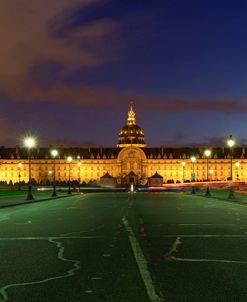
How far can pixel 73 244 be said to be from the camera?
554 inches

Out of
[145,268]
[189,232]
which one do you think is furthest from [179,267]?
[189,232]

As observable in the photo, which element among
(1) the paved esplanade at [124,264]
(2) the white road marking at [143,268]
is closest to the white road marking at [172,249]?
(1) the paved esplanade at [124,264]

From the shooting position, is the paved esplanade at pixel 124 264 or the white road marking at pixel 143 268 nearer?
the white road marking at pixel 143 268

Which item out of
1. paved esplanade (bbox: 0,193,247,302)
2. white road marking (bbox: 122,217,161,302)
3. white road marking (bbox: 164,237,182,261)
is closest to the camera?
white road marking (bbox: 122,217,161,302)

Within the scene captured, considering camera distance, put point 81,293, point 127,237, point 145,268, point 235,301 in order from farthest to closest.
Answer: point 127,237
point 145,268
point 81,293
point 235,301

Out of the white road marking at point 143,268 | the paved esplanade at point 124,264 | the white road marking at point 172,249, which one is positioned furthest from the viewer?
the white road marking at point 172,249

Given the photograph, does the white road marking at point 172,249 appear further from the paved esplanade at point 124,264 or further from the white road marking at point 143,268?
the white road marking at point 143,268

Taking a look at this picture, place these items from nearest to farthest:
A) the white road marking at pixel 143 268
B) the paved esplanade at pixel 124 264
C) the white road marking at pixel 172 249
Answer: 1. the white road marking at pixel 143 268
2. the paved esplanade at pixel 124 264
3. the white road marking at pixel 172 249

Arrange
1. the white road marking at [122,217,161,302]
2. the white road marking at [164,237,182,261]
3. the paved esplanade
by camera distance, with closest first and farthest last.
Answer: the white road marking at [122,217,161,302] < the paved esplanade < the white road marking at [164,237,182,261]

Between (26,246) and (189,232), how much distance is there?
5.31 meters

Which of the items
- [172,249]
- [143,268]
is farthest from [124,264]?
[172,249]

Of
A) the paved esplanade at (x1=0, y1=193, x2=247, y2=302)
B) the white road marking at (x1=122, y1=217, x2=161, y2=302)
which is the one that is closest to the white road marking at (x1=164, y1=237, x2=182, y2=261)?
the paved esplanade at (x1=0, y1=193, x2=247, y2=302)

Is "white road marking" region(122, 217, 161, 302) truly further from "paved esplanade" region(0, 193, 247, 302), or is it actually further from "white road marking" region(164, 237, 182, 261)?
"white road marking" region(164, 237, 182, 261)

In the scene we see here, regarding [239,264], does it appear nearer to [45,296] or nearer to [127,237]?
[45,296]
